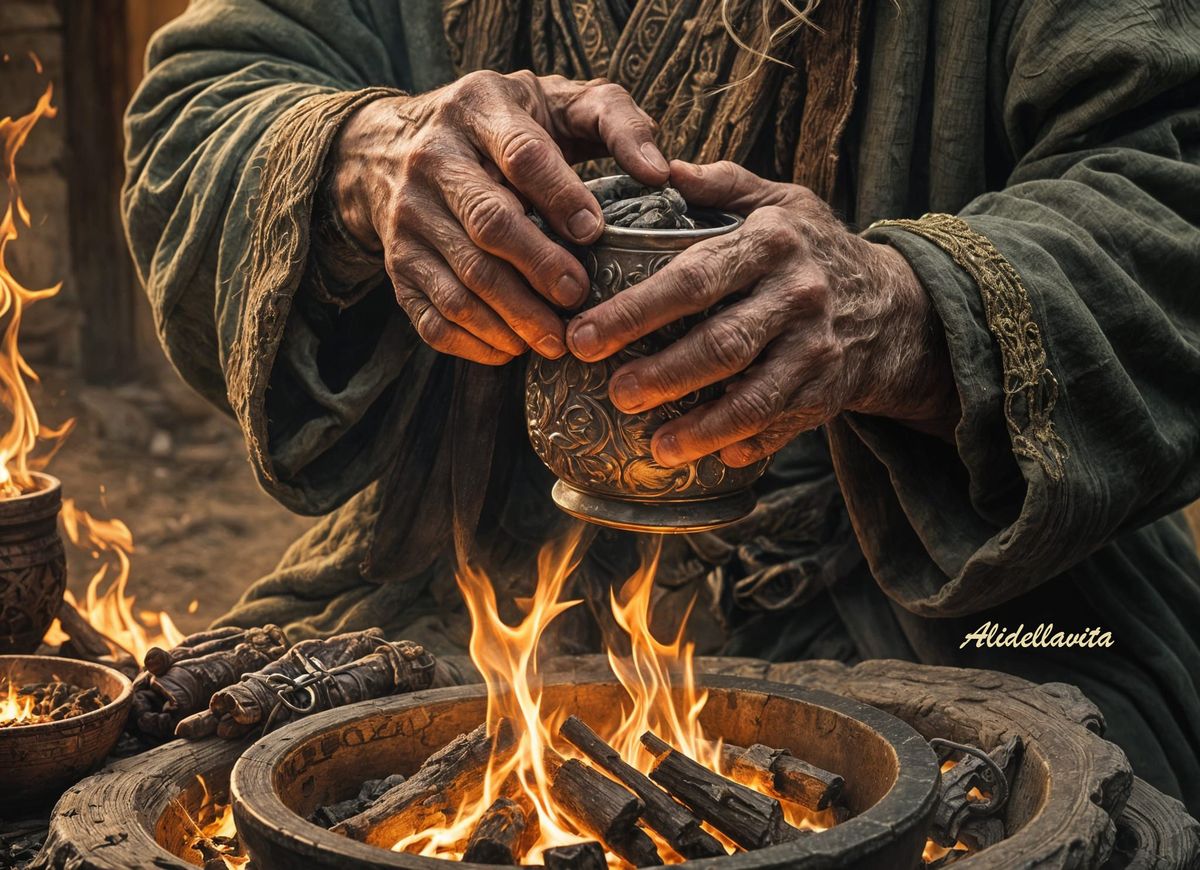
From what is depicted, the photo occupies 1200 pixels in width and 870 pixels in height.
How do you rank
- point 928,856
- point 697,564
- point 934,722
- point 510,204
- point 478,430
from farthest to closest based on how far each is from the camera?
point 697,564 → point 478,430 → point 934,722 → point 928,856 → point 510,204

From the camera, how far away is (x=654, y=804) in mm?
1789

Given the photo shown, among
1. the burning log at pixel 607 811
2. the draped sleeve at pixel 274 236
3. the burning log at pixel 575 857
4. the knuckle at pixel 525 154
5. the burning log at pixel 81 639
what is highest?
the knuckle at pixel 525 154

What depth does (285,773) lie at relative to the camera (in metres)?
1.86

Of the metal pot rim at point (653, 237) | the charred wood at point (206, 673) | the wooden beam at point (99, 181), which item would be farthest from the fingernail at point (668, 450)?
the wooden beam at point (99, 181)

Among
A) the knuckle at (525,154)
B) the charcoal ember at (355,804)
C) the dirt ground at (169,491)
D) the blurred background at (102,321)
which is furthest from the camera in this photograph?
the blurred background at (102,321)

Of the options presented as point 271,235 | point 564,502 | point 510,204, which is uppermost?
point 510,204

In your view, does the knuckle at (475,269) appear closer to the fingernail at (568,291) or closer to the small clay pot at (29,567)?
the fingernail at (568,291)

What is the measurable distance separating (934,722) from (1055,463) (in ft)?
1.43

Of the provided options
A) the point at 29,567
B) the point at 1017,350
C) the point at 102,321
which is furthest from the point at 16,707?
the point at 102,321

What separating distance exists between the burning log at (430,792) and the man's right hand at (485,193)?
1.69 ft

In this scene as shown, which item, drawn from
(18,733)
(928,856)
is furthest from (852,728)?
(18,733)

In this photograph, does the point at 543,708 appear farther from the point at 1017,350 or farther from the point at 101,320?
the point at 101,320

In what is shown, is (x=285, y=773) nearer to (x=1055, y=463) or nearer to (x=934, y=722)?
(x=934, y=722)

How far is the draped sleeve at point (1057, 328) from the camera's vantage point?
6.68 ft
